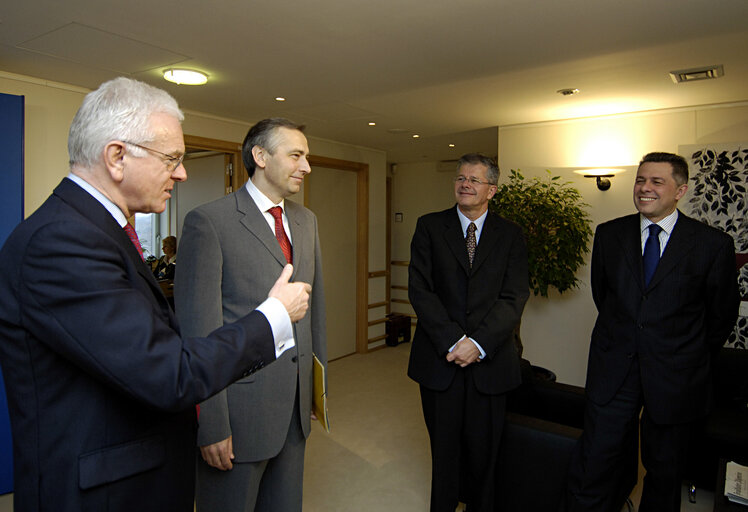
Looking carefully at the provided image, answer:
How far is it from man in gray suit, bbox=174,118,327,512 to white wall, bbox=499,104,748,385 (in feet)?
10.6

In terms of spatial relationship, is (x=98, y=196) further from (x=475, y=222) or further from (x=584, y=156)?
(x=584, y=156)

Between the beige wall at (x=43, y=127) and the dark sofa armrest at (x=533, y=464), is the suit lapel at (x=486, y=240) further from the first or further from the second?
the beige wall at (x=43, y=127)

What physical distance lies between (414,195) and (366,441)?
4.73 m

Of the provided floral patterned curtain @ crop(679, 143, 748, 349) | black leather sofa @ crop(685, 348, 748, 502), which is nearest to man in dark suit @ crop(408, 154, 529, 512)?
black leather sofa @ crop(685, 348, 748, 502)

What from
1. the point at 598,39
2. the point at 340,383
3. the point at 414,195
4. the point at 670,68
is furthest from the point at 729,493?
the point at 414,195

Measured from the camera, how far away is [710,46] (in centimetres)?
248

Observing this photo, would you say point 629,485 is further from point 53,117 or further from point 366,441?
point 53,117

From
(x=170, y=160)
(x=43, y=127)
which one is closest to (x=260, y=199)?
(x=170, y=160)

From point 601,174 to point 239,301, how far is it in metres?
3.31

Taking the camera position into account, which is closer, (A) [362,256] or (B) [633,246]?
(B) [633,246]

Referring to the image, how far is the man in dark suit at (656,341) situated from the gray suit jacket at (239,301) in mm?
1290

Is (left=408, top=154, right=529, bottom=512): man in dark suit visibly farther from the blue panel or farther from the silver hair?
the blue panel

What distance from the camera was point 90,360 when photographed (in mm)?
847

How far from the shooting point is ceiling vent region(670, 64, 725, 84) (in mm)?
2836
